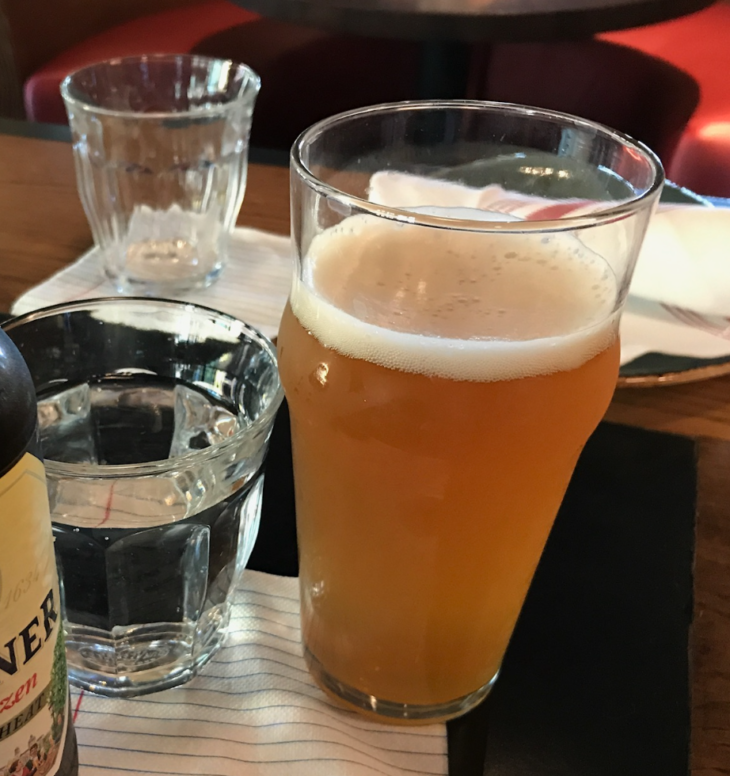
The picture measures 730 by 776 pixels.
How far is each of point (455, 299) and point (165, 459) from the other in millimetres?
190

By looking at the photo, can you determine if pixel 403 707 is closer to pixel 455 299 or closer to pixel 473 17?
pixel 455 299

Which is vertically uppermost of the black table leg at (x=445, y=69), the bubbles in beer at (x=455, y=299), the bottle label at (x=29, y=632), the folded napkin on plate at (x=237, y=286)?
the bubbles in beer at (x=455, y=299)

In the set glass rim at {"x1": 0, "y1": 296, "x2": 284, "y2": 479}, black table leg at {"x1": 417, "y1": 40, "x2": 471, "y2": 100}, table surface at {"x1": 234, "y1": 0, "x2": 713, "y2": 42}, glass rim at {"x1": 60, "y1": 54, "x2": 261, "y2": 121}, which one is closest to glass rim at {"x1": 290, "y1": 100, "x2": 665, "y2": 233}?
glass rim at {"x1": 0, "y1": 296, "x2": 284, "y2": 479}

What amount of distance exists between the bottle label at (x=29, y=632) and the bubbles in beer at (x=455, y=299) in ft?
0.48

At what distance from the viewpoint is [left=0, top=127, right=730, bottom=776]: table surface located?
455 millimetres

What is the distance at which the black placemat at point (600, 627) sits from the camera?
422 mm

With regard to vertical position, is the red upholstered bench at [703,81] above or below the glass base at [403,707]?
below

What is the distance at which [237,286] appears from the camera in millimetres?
841

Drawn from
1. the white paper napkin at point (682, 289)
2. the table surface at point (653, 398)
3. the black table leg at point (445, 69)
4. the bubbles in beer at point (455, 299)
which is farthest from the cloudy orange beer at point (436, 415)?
the black table leg at point (445, 69)

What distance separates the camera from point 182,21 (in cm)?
211

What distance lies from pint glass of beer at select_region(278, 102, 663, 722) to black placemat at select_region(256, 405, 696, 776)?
3 centimetres

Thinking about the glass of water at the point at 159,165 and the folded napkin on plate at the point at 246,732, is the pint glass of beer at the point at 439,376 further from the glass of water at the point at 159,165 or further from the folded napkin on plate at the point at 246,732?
the glass of water at the point at 159,165

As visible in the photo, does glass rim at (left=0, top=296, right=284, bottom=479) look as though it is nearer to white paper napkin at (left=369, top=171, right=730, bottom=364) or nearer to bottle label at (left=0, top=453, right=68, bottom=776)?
bottle label at (left=0, top=453, right=68, bottom=776)

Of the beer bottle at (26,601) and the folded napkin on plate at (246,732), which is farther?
the folded napkin on plate at (246,732)
